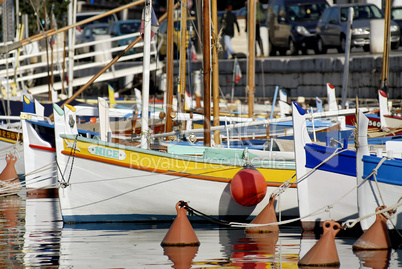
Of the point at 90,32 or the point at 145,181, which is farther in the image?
the point at 90,32

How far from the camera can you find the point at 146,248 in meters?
10.6

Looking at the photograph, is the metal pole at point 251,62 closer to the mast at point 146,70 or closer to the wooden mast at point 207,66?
the wooden mast at point 207,66

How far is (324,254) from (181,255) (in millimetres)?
1754

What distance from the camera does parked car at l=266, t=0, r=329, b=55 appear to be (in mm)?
28769

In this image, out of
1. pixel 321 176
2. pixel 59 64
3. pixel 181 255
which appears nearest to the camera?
pixel 181 255

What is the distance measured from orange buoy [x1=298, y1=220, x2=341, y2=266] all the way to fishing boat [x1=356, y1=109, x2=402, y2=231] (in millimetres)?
885

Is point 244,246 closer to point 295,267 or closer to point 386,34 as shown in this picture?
point 295,267

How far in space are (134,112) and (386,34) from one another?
5.79 meters

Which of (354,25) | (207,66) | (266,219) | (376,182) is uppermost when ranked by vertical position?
(354,25)

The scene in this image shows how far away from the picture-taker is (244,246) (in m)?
10.8

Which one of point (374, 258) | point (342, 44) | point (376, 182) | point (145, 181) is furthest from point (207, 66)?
point (342, 44)

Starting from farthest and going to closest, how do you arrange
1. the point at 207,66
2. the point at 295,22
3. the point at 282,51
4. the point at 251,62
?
1. the point at 282,51
2. the point at 295,22
3. the point at 251,62
4. the point at 207,66

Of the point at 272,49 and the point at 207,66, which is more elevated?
the point at 207,66

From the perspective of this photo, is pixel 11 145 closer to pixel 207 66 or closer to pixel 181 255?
pixel 207 66
